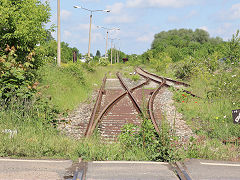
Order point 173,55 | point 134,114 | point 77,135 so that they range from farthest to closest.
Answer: point 173,55
point 134,114
point 77,135

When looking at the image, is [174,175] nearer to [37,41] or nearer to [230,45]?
[37,41]

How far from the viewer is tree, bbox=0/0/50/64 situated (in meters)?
8.71

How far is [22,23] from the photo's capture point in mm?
8852

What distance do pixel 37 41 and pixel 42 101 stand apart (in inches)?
135

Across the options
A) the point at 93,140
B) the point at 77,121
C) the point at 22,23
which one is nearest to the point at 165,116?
the point at 77,121

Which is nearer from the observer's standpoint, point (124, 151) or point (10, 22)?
point (124, 151)

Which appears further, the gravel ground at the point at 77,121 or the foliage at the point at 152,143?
the gravel ground at the point at 77,121

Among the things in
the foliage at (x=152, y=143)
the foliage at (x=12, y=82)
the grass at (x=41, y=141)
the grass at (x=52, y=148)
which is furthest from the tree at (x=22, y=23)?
the foliage at (x=152, y=143)

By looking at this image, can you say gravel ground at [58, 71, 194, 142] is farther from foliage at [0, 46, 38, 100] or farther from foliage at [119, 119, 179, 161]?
foliage at [0, 46, 38, 100]

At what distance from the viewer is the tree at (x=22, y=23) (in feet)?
28.6

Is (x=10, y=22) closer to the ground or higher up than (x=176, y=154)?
higher up

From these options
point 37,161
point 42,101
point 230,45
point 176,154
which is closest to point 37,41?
point 42,101

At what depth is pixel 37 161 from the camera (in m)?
4.79

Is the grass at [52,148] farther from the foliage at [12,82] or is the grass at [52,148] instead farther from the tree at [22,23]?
the tree at [22,23]
